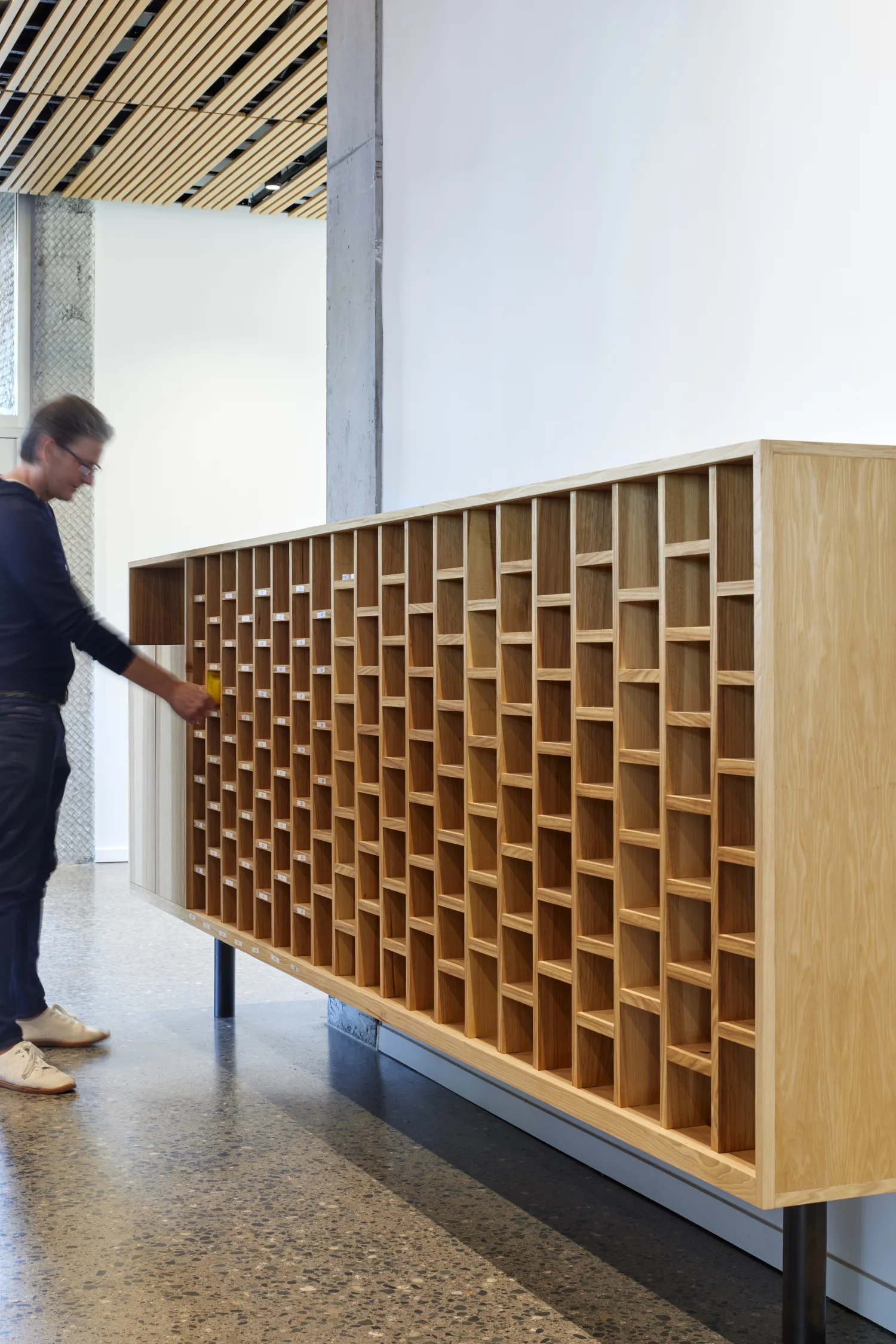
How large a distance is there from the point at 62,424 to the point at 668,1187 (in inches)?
106

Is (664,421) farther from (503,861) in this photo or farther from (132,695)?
(132,695)

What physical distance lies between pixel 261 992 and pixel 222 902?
4.50ft

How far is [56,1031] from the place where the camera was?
468 cm

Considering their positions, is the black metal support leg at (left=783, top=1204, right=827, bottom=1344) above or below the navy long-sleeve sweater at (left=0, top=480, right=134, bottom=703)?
below

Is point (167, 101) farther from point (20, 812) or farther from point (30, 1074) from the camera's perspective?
point (30, 1074)

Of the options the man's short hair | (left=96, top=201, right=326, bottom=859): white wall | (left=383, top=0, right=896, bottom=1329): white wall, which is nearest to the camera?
(left=383, top=0, right=896, bottom=1329): white wall

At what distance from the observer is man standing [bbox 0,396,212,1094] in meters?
4.12

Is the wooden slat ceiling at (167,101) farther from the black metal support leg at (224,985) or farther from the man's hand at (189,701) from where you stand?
the black metal support leg at (224,985)

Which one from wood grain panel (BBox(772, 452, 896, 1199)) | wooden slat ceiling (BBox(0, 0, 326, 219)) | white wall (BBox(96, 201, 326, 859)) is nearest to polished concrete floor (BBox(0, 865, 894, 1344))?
wood grain panel (BBox(772, 452, 896, 1199))

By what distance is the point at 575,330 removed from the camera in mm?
3527

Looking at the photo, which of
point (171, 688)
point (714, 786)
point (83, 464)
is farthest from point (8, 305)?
point (714, 786)

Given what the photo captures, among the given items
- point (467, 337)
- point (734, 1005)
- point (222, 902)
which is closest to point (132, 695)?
point (222, 902)

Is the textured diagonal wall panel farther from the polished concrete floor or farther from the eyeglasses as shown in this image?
the polished concrete floor

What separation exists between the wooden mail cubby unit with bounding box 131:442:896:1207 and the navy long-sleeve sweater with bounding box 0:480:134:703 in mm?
705
